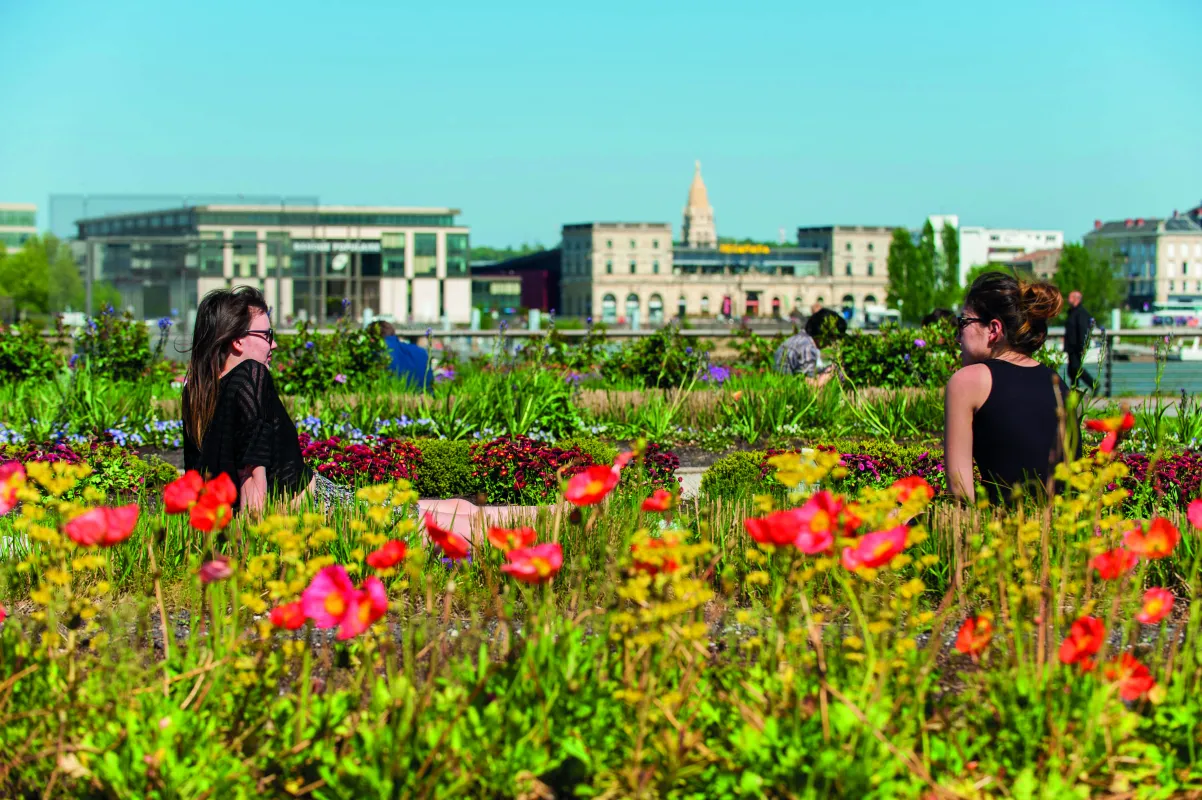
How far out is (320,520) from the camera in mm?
2496

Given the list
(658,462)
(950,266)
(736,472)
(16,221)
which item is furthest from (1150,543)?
(16,221)

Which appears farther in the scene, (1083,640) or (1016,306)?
(1016,306)

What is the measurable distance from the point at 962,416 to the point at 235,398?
7.49 feet

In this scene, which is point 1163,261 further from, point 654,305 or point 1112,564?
point 1112,564

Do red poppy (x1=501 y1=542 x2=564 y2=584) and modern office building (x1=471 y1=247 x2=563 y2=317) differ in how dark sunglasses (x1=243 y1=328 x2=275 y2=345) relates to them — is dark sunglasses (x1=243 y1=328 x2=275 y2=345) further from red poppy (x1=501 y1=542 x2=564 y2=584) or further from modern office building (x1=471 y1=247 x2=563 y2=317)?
modern office building (x1=471 y1=247 x2=563 y2=317)

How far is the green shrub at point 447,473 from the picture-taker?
697 centimetres

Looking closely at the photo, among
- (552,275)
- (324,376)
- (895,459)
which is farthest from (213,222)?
(552,275)

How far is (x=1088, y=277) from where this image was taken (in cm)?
8662

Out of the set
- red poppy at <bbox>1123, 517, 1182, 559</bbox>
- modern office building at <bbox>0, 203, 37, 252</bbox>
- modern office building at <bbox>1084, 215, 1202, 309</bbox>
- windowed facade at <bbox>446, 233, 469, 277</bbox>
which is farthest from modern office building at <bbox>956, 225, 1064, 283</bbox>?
red poppy at <bbox>1123, 517, 1182, 559</bbox>

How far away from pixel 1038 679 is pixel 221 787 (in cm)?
141

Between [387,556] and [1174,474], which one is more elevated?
[387,556]

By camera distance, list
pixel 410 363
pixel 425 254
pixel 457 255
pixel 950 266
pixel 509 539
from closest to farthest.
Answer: pixel 509 539
pixel 410 363
pixel 425 254
pixel 457 255
pixel 950 266

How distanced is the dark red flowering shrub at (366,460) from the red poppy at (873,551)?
459 cm

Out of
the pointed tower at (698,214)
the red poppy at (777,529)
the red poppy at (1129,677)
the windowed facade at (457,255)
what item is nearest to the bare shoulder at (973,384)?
the red poppy at (1129,677)
